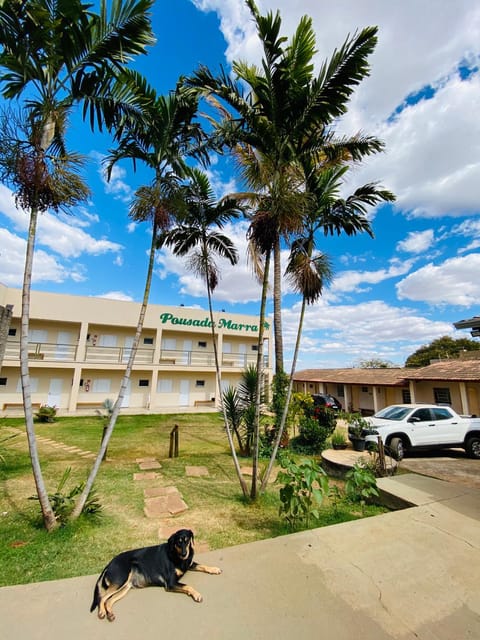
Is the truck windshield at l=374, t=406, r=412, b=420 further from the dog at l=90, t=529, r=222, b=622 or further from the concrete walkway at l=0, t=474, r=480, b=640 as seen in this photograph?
the dog at l=90, t=529, r=222, b=622

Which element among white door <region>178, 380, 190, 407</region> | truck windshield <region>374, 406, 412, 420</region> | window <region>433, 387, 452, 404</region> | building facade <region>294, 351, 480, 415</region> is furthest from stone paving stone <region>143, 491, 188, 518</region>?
window <region>433, 387, 452, 404</region>

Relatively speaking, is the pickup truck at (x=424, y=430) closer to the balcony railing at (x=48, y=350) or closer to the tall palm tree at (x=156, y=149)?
the tall palm tree at (x=156, y=149)

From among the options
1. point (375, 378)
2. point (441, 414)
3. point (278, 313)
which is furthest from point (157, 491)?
point (375, 378)

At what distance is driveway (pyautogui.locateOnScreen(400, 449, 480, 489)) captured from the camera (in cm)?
660

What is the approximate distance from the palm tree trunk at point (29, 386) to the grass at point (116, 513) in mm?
293

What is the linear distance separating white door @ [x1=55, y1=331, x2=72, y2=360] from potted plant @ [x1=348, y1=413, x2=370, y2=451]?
16.3 m

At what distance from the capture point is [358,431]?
342 inches

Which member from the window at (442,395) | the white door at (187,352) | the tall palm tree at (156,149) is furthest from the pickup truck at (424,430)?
the white door at (187,352)

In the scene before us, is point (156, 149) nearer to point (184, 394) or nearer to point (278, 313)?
point (278, 313)

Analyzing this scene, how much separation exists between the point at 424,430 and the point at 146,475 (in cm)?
800

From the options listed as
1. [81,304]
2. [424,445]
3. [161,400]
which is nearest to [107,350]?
[81,304]

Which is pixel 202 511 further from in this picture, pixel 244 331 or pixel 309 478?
pixel 244 331

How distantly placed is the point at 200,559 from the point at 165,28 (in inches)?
281

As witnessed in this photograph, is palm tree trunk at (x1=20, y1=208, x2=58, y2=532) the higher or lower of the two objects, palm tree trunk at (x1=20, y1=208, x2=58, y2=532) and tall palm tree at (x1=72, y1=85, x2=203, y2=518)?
the lower
